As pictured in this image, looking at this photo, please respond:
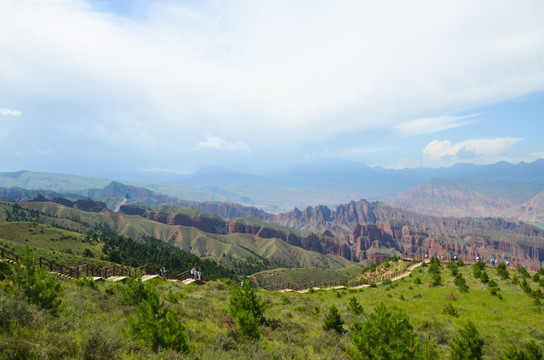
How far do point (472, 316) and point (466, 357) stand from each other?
11.8 meters

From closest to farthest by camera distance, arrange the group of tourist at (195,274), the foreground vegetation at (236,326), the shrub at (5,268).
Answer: the foreground vegetation at (236,326) → the shrub at (5,268) → the group of tourist at (195,274)

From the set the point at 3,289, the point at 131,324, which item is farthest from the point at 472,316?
the point at 3,289

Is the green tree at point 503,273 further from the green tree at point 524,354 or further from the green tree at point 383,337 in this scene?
the green tree at point 383,337

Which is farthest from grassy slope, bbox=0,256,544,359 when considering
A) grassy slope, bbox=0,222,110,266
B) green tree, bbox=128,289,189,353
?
grassy slope, bbox=0,222,110,266

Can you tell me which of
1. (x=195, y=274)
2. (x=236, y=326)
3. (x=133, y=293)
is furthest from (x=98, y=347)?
(x=195, y=274)

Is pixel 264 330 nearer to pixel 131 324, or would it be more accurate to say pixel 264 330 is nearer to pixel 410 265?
pixel 131 324

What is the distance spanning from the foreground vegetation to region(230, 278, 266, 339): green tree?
0.16 feet

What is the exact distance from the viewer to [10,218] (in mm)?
147500

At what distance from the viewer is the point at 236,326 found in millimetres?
13758

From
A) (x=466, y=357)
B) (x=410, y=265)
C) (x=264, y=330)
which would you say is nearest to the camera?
(x=466, y=357)

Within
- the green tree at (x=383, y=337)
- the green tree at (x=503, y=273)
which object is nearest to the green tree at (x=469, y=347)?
the green tree at (x=383, y=337)

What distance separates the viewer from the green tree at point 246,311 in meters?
12.9

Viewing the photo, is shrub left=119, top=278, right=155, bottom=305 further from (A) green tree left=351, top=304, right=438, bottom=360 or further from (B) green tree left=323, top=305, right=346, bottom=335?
(A) green tree left=351, top=304, right=438, bottom=360

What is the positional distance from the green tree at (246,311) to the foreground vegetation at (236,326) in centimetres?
5
